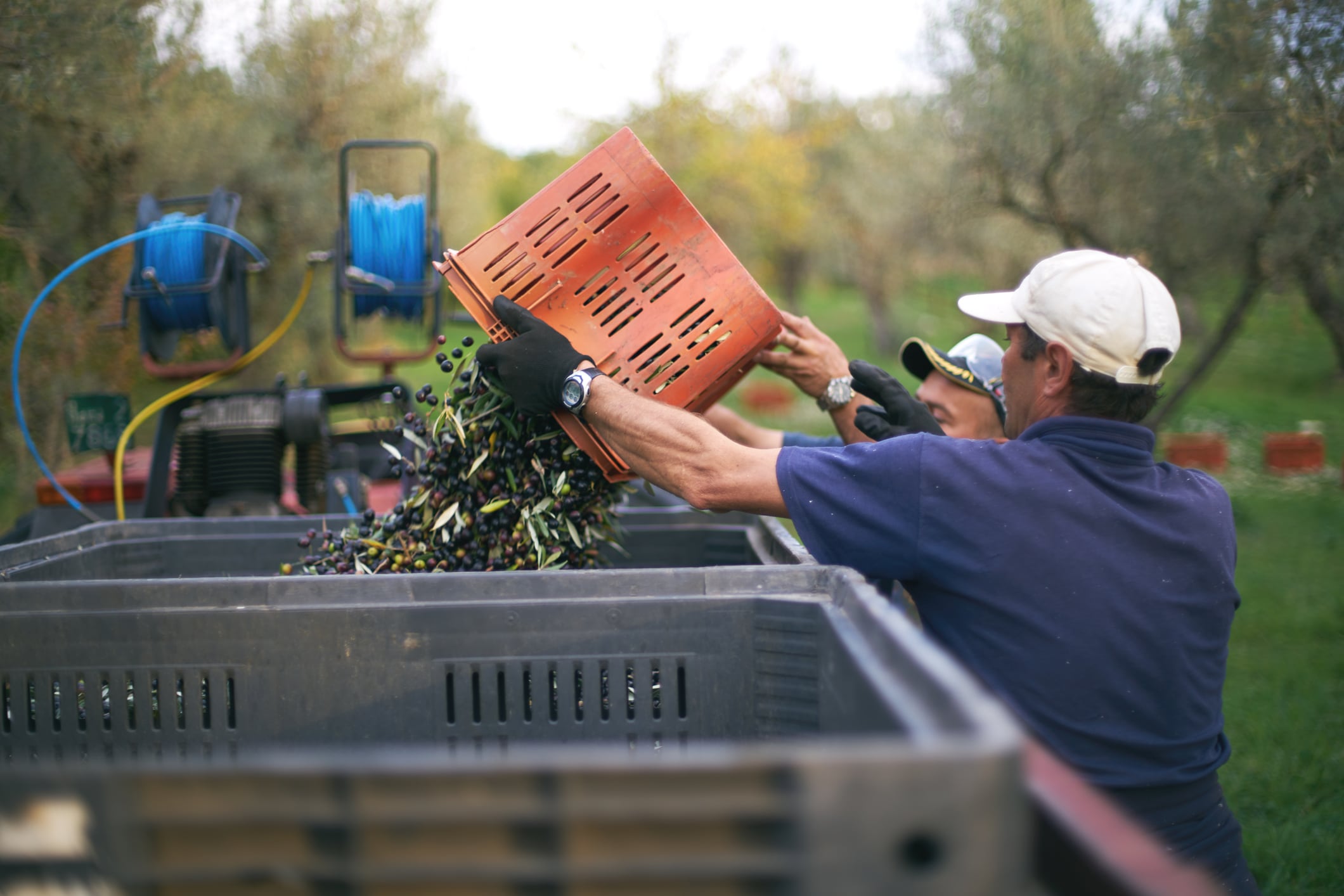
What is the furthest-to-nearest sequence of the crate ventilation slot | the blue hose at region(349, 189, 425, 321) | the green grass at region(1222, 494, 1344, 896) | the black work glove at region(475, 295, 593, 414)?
the blue hose at region(349, 189, 425, 321) < the green grass at region(1222, 494, 1344, 896) < the black work glove at region(475, 295, 593, 414) < the crate ventilation slot

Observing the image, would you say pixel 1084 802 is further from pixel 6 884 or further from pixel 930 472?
pixel 6 884

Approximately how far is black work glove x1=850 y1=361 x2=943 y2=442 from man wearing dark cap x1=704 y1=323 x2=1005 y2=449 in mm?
87

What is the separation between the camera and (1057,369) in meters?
2.08

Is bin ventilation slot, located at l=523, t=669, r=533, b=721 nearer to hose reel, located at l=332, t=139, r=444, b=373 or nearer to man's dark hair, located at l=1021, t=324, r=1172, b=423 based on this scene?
man's dark hair, located at l=1021, t=324, r=1172, b=423

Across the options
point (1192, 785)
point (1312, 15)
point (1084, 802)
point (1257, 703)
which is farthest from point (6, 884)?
point (1312, 15)

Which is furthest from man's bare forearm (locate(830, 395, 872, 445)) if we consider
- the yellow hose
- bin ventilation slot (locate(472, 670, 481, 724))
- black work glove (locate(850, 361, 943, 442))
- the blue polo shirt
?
the yellow hose

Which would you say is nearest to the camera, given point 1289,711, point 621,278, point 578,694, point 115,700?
point 115,700

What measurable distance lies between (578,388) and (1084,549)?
104 cm

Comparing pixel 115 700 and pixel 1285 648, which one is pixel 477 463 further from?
pixel 1285 648

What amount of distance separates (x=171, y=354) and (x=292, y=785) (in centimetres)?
460

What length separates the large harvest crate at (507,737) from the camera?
943 mm

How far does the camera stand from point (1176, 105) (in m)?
6.87

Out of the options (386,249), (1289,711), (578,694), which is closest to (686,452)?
(578,694)

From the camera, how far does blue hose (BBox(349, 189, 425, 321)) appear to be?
4895 mm
